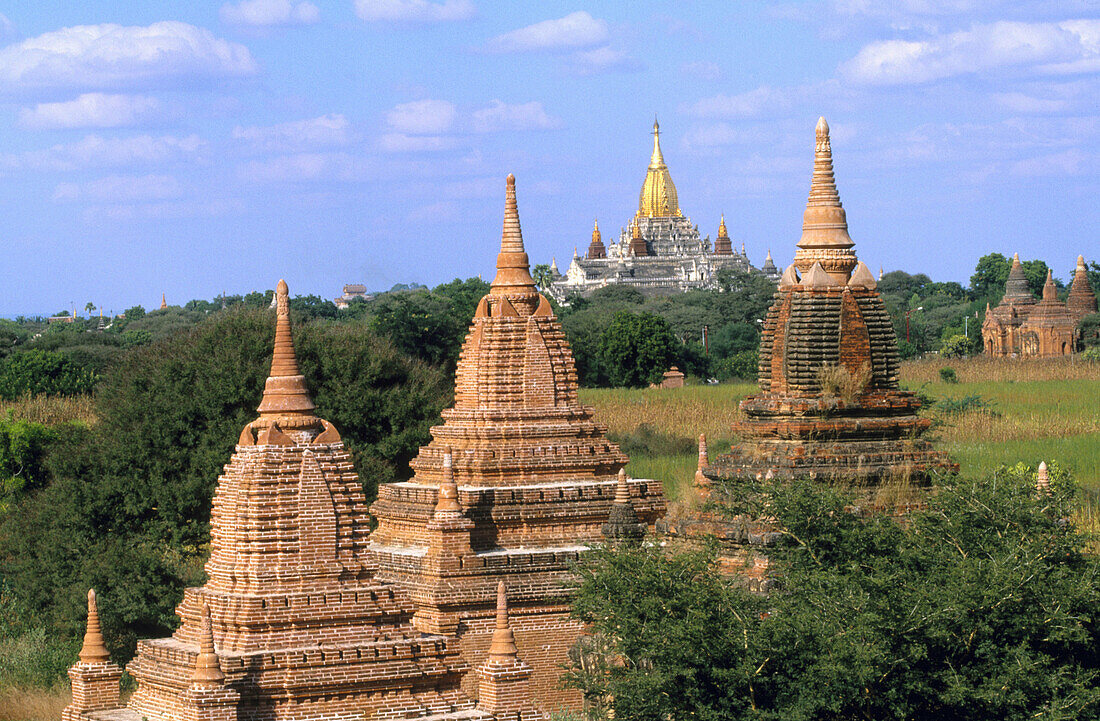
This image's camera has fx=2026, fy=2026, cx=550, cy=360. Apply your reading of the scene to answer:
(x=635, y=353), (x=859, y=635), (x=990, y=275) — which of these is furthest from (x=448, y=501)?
(x=990, y=275)

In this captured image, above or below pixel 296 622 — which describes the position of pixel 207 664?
below

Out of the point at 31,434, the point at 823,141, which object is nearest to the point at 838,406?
the point at 823,141

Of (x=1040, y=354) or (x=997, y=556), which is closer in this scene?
(x=997, y=556)

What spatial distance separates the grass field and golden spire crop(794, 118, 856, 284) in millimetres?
10100

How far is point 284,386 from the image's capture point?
2470 centimetres

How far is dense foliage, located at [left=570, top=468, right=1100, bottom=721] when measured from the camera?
72.4 ft

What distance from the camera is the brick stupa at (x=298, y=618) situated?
74.9ft

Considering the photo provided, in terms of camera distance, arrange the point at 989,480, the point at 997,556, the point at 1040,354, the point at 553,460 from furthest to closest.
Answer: the point at 1040,354, the point at 553,460, the point at 989,480, the point at 997,556

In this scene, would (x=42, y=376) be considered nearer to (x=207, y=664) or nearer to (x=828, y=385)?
(x=828, y=385)

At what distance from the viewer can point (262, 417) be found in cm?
2472

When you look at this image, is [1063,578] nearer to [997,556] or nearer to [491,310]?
[997,556]

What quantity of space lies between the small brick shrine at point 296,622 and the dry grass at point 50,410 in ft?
122

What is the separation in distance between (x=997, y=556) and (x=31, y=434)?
36.4 metres

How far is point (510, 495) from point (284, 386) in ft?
23.2
